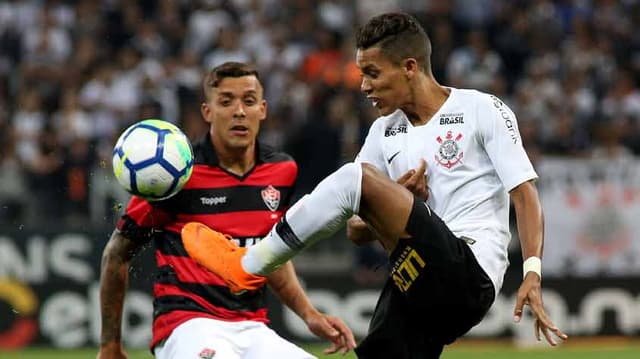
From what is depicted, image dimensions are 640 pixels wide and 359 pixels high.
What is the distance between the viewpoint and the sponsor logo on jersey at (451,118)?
5941 millimetres

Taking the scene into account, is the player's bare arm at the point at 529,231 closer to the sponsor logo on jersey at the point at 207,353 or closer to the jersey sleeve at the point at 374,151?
the jersey sleeve at the point at 374,151

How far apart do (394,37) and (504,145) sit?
737 mm

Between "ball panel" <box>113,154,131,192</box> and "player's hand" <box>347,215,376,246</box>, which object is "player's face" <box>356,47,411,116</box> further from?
"ball panel" <box>113,154,131,192</box>

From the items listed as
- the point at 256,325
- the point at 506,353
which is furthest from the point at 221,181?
the point at 506,353

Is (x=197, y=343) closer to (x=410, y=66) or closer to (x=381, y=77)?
(x=381, y=77)

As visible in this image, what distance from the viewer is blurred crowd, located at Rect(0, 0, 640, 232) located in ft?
44.4

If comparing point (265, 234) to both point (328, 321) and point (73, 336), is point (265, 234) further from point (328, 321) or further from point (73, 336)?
point (73, 336)

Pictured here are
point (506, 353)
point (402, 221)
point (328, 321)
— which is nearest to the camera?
point (402, 221)

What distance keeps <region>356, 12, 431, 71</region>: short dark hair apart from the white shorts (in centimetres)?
145

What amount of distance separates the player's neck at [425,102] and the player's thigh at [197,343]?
141 centimetres

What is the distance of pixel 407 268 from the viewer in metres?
5.58

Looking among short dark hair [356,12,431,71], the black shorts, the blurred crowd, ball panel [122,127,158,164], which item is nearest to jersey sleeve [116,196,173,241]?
ball panel [122,127,158,164]

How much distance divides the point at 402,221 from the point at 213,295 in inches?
42.3

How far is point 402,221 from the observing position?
543cm
